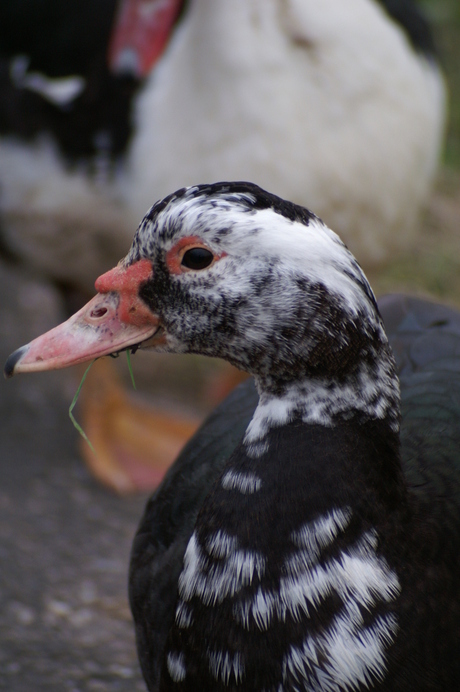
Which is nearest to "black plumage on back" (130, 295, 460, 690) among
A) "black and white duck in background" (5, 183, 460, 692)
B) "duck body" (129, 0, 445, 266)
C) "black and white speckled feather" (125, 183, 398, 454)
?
"black and white duck in background" (5, 183, 460, 692)

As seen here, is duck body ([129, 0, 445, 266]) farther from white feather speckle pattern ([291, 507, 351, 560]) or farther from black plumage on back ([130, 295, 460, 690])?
white feather speckle pattern ([291, 507, 351, 560])

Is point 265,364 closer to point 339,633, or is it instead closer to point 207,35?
point 339,633

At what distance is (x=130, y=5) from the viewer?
126 inches

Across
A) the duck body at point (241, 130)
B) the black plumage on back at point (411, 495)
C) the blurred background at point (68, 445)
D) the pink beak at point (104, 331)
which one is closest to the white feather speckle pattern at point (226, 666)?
the black plumage on back at point (411, 495)

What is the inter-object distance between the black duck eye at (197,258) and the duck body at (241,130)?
5.34 ft

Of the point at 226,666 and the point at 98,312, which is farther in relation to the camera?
the point at 98,312

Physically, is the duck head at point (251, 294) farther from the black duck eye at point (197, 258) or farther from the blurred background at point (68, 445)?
the blurred background at point (68, 445)

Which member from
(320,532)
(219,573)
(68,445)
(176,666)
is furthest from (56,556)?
(320,532)

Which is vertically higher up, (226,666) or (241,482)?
(241,482)

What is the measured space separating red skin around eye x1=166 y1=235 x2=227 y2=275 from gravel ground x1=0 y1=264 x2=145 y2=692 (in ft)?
4.39

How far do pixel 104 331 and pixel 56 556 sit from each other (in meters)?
1.63

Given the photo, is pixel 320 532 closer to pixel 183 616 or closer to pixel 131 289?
pixel 183 616

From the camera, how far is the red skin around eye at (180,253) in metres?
1.56

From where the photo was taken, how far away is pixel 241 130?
3143mm
